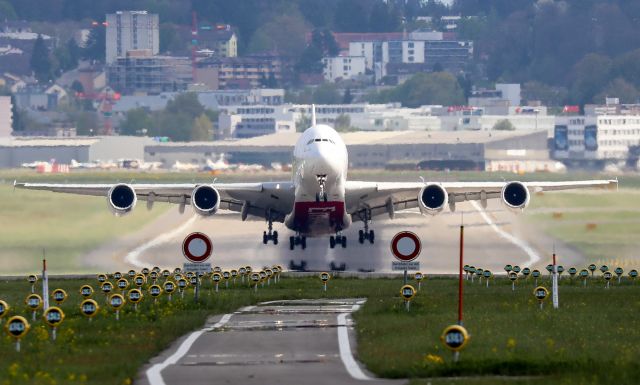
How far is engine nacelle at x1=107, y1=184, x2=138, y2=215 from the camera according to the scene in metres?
63.4

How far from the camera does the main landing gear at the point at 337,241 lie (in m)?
67.1

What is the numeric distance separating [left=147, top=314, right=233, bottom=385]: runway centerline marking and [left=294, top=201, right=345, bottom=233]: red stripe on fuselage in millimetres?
24513

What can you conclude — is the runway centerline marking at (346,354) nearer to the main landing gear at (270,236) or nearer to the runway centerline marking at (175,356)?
the runway centerline marking at (175,356)

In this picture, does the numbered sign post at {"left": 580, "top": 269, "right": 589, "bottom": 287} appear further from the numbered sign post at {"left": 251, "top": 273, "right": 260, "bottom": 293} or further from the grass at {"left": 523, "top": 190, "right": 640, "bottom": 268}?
the grass at {"left": 523, "top": 190, "right": 640, "bottom": 268}

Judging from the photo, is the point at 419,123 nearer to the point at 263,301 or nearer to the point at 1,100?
the point at 1,100

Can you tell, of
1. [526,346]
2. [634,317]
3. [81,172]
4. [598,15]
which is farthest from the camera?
[598,15]

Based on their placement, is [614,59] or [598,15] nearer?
[614,59]

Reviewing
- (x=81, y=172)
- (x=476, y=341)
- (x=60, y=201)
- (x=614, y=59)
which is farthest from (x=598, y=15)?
(x=476, y=341)

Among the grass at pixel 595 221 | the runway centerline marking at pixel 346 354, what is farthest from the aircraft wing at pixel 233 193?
the runway centerline marking at pixel 346 354

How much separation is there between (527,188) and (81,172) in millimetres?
45636

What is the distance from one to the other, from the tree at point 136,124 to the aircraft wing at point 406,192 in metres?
81.3

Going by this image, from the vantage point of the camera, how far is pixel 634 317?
35.1 metres

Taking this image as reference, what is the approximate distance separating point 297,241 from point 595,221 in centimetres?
1274

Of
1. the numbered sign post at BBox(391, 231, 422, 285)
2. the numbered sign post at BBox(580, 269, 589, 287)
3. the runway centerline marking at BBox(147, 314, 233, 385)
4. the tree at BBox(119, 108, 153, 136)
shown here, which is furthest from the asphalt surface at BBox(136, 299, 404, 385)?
the tree at BBox(119, 108, 153, 136)
